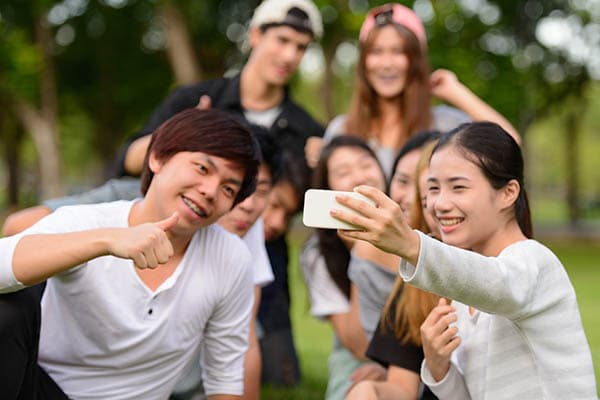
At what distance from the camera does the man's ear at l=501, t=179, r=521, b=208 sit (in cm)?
282

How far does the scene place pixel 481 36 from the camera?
2053cm

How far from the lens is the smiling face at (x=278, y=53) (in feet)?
17.0

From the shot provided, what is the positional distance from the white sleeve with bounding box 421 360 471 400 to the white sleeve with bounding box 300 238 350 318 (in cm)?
151

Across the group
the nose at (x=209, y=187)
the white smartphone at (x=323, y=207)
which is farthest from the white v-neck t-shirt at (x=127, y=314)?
the white smartphone at (x=323, y=207)

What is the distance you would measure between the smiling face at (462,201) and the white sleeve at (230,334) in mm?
969

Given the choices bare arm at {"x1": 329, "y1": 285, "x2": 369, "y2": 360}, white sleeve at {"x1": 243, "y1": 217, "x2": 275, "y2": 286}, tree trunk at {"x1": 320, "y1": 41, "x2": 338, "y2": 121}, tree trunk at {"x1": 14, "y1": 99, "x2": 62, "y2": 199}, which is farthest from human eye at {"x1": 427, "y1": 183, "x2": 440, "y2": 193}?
tree trunk at {"x1": 14, "y1": 99, "x2": 62, "y2": 199}

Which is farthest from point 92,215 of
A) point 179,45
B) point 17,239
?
point 179,45

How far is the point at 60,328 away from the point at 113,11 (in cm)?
2086

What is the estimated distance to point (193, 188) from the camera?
3184mm

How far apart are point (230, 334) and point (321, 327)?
6893 millimetres

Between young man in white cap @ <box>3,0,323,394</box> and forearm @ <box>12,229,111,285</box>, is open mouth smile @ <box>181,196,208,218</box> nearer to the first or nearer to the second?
forearm @ <box>12,229,111,285</box>

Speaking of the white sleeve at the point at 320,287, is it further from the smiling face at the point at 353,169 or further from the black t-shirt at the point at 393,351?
the black t-shirt at the point at 393,351

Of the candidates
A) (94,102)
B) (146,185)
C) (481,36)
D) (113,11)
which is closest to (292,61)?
(146,185)

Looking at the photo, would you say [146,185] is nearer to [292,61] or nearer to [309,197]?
[309,197]
